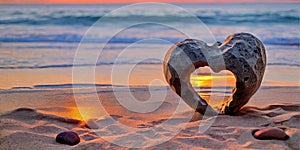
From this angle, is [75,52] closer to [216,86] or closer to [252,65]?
[216,86]

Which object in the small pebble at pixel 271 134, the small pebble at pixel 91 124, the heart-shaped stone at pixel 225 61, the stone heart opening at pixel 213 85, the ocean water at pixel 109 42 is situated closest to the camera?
the small pebble at pixel 271 134

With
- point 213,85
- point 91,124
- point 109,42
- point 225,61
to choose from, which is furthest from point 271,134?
point 109,42

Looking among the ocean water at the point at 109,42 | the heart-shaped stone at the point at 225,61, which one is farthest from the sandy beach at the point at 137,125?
the ocean water at the point at 109,42

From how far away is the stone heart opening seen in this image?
16.9ft

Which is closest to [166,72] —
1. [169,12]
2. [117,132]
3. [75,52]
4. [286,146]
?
[117,132]

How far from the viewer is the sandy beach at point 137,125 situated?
11.0 ft

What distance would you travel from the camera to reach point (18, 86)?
583cm

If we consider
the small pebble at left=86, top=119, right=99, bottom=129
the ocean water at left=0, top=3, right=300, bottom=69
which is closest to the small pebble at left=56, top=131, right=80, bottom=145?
the small pebble at left=86, top=119, right=99, bottom=129

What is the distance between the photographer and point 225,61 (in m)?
3.70

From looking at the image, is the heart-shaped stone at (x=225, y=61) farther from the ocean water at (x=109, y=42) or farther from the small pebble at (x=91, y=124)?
the ocean water at (x=109, y=42)

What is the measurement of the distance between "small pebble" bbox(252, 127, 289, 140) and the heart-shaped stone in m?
0.53

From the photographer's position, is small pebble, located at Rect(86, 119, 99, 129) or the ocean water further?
the ocean water

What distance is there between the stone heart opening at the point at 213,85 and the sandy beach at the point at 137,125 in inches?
16.7

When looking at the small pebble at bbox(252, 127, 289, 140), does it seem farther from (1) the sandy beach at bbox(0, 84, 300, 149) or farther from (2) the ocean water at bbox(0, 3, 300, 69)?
(2) the ocean water at bbox(0, 3, 300, 69)
